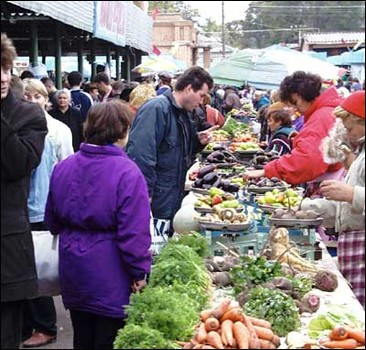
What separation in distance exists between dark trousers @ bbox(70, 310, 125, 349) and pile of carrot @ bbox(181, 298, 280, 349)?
47 centimetres

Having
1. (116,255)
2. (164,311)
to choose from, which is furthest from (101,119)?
(164,311)

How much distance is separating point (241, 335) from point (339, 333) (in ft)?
1.61

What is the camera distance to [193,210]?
19.5 feet

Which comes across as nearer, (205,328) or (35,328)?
(205,328)

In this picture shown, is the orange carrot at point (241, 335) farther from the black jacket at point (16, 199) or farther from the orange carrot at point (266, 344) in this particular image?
the black jacket at point (16, 199)

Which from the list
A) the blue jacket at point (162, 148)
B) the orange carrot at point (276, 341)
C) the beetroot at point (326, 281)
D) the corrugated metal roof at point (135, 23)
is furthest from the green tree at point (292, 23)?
the orange carrot at point (276, 341)

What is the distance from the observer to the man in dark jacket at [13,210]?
314 cm

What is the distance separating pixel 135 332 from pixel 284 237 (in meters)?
2.02

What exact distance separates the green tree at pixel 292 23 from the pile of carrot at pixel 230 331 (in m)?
55.8

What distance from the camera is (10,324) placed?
127 inches

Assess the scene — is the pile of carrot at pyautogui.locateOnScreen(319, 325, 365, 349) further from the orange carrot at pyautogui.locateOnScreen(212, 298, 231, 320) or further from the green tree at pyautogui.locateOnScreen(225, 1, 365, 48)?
the green tree at pyautogui.locateOnScreen(225, 1, 365, 48)

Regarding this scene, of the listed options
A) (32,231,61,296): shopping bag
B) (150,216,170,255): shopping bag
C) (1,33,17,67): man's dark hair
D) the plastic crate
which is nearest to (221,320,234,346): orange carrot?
(32,231,61,296): shopping bag

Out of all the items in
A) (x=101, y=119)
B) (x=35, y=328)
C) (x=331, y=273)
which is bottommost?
(x=35, y=328)

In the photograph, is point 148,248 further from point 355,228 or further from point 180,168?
point 180,168
